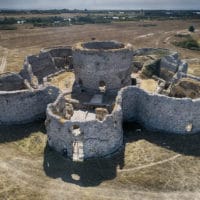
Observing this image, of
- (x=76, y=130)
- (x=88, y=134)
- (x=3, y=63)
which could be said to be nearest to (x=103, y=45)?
(x=76, y=130)

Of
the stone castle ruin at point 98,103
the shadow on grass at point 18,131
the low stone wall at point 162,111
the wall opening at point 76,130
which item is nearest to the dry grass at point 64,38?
the stone castle ruin at point 98,103

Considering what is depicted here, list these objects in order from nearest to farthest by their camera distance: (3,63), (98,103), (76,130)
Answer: (76,130) < (98,103) < (3,63)

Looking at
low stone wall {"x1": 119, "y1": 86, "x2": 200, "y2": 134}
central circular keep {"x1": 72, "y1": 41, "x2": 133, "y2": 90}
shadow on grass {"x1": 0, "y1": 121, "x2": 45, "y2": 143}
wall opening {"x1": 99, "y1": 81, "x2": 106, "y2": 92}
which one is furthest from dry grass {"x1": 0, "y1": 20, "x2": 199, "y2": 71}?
low stone wall {"x1": 119, "y1": 86, "x2": 200, "y2": 134}

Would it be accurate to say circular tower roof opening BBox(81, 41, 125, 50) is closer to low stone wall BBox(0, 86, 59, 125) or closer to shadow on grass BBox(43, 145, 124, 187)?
low stone wall BBox(0, 86, 59, 125)

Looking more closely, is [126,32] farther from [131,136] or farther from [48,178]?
[48,178]

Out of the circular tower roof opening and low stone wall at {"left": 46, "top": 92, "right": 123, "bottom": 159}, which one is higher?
the circular tower roof opening

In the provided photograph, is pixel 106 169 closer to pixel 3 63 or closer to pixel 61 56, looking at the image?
pixel 61 56
